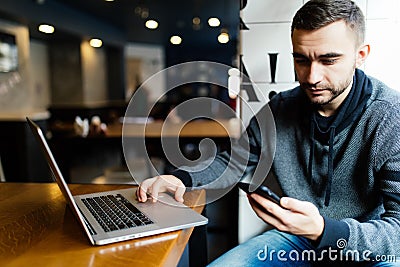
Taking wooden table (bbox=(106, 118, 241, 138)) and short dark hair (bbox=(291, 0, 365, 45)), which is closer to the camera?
short dark hair (bbox=(291, 0, 365, 45))

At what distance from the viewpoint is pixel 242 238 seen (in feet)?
5.55

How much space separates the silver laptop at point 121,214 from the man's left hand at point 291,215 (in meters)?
0.15

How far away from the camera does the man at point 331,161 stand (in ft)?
3.28

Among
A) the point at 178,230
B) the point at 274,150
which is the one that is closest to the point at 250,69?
the point at 274,150

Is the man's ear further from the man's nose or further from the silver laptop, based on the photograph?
the silver laptop

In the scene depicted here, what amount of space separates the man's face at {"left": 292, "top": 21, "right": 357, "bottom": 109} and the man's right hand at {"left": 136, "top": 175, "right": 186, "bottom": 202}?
502 millimetres

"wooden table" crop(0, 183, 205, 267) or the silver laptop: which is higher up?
the silver laptop

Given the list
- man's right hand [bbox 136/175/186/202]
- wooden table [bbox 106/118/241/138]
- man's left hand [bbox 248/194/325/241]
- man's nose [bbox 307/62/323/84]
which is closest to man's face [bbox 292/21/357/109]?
man's nose [bbox 307/62/323/84]

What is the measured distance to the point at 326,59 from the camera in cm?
113

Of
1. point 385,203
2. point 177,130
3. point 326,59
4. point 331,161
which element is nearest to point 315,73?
point 326,59

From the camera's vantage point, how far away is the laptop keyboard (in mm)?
917

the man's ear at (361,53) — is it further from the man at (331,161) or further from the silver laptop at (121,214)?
the silver laptop at (121,214)

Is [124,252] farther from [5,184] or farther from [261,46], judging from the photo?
[261,46]

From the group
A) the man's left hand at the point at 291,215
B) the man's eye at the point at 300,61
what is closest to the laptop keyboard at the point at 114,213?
the man's left hand at the point at 291,215
